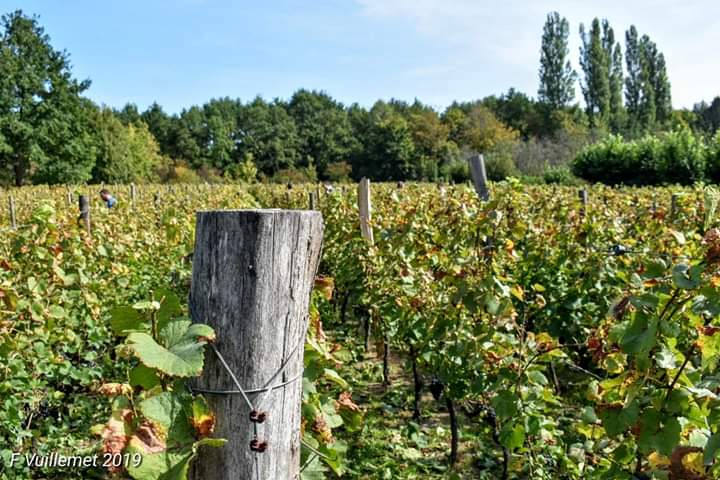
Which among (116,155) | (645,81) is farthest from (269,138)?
(645,81)

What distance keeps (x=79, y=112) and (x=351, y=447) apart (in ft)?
132

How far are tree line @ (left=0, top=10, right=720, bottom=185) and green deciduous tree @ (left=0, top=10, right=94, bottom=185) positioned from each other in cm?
8

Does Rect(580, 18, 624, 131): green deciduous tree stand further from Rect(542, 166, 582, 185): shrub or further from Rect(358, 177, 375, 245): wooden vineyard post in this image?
Rect(358, 177, 375, 245): wooden vineyard post

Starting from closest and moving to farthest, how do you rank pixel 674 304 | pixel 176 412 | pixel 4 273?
pixel 176 412
pixel 674 304
pixel 4 273

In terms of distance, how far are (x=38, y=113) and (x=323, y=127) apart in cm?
3082

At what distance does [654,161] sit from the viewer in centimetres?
2202

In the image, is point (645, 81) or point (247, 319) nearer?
point (247, 319)

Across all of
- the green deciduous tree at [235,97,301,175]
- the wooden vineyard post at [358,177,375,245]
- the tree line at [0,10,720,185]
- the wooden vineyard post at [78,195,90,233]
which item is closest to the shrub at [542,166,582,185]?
the tree line at [0,10,720,185]

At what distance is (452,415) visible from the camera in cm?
312

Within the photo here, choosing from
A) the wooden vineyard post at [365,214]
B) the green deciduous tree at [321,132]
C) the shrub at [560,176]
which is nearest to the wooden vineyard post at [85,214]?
the wooden vineyard post at [365,214]

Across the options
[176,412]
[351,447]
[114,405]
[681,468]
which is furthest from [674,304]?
[351,447]

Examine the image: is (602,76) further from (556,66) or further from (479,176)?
(479,176)

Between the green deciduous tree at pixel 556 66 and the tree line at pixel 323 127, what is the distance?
0.30 feet

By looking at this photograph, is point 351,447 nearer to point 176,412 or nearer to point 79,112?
point 176,412
